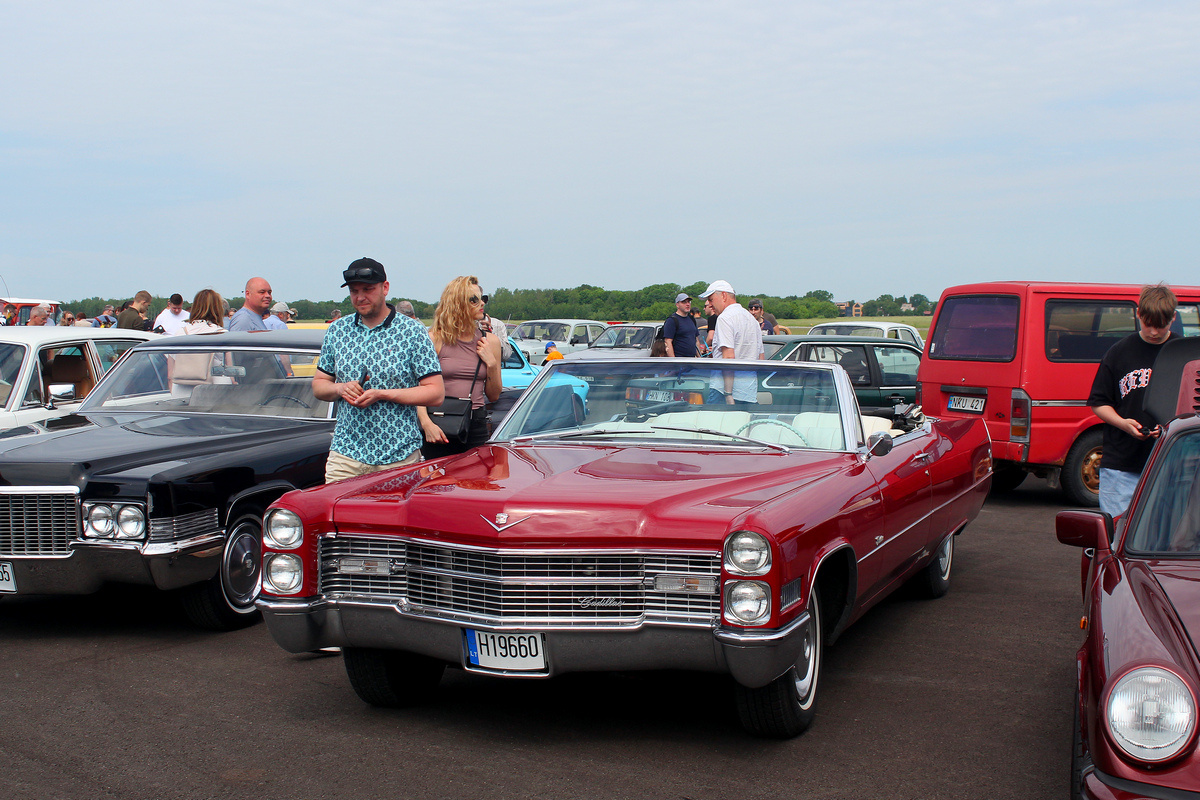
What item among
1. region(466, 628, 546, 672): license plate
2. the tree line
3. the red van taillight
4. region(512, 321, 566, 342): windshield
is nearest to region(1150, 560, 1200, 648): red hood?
region(466, 628, 546, 672): license plate

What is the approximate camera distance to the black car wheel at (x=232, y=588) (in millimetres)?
5680

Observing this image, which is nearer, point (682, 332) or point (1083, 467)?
point (1083, 467)

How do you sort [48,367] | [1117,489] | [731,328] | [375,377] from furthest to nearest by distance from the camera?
[731,328]
[48,367]
[1117,489]
[375,377]

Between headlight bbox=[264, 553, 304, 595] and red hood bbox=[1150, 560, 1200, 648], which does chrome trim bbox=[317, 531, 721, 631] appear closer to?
headlight bbox=[264, 553, 304, 595]

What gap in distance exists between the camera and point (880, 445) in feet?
15.9

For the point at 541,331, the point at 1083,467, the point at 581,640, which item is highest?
the point at 541,331

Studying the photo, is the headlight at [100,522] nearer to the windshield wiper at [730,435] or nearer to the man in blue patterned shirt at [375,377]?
the man in blue patterned shirt at [375,377]

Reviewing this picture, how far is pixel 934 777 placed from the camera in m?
3.72

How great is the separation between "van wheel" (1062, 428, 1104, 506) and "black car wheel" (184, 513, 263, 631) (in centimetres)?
712

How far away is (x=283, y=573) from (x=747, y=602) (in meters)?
1.77

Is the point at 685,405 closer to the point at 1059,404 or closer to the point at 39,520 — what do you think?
the point at 39,520

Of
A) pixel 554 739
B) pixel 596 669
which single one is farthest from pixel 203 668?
pixel 596 669

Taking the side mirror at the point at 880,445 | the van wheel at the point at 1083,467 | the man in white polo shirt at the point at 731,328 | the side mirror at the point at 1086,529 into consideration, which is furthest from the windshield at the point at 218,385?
the van wheel at the point at 1083,467

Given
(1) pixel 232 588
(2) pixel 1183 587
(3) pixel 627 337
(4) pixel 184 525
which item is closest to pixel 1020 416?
(2) pixel 1183 587
